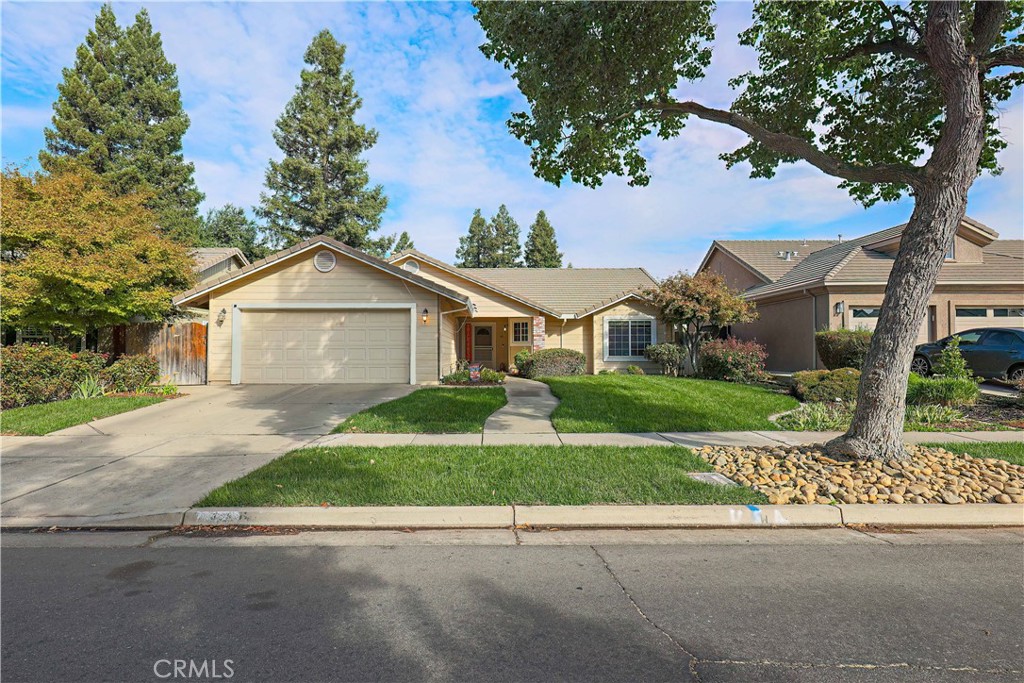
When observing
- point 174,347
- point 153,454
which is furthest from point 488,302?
point 153,454

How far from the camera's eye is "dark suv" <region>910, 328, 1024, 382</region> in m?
13.0

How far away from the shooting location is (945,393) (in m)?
10.6

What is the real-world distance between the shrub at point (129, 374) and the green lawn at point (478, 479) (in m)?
8.90

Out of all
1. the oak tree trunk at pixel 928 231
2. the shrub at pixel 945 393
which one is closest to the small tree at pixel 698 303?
the shrub at pixel 945 393

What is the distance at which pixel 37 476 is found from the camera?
6250 mm

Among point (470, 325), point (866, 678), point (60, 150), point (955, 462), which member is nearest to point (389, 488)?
point (866, 678)

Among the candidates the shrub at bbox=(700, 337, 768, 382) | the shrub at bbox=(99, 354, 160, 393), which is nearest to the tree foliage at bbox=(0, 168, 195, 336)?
the shrub at bbox=(99, 354, 160, 393)

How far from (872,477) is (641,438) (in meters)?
3.06

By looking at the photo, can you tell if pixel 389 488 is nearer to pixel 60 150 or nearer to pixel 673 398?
pixel 673 398

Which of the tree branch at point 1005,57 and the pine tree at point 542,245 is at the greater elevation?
the pine tree at point 542,245

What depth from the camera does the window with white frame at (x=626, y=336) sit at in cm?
1988

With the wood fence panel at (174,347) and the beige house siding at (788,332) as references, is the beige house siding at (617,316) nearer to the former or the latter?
the beige house siding at (788,332)

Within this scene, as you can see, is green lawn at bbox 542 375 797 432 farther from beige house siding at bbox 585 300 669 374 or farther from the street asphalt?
beige house siding at bbox 585 300 669 374

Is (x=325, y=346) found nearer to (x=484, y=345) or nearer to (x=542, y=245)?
(x=484, y=345)
